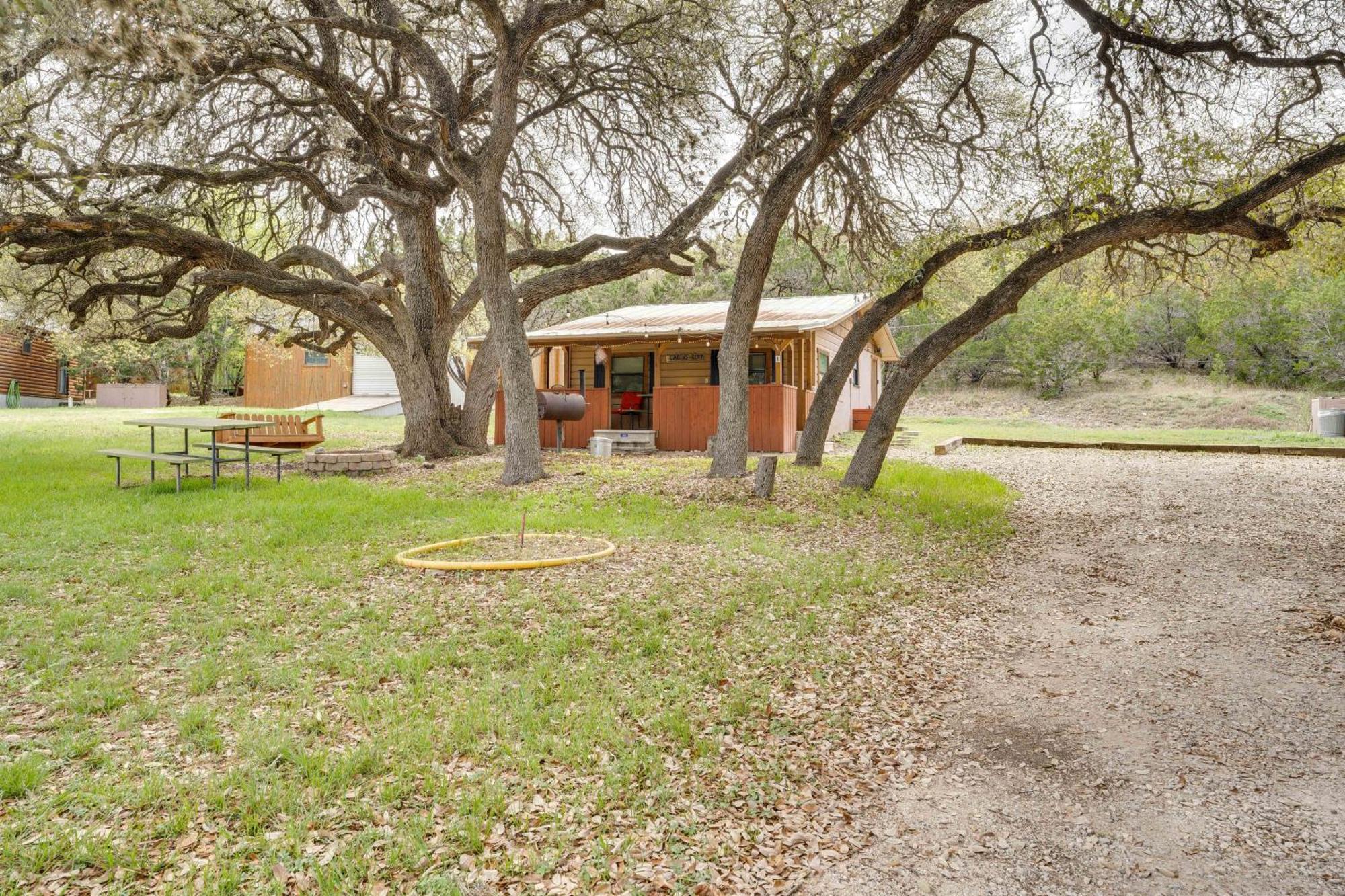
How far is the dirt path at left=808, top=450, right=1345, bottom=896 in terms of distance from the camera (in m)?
Result: 2.69

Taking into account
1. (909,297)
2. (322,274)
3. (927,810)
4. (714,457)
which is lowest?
(927,810)

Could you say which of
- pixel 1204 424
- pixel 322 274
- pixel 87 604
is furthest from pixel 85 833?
pixel 1204 424

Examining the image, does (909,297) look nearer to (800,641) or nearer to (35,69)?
(800,641)

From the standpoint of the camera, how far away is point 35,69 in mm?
7844

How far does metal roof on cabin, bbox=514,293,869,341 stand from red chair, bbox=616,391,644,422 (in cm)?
176

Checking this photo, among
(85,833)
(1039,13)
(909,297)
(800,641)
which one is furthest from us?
(909,297)

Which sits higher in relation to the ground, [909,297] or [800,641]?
[909,297]

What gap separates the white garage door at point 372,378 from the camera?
33.5m

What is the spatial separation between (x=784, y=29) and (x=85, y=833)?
10.5 metres

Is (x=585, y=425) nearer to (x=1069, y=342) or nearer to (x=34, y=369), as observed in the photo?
(x=1069, y=342)

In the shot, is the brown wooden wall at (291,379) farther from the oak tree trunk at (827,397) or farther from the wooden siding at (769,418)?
the oak tree trunk at (827,397)

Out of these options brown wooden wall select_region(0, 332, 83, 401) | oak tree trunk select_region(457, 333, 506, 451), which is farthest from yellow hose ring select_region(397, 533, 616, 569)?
brown wooden wall select_region(0, 332, 83, 401)

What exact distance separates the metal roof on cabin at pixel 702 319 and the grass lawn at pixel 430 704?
31.5 feet

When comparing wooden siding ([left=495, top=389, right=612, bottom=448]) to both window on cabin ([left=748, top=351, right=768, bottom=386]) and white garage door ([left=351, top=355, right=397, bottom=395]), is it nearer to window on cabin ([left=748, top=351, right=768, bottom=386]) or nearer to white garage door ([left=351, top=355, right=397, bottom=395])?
window on cabin ([left=748, top=351, right=768, bottom=386])
